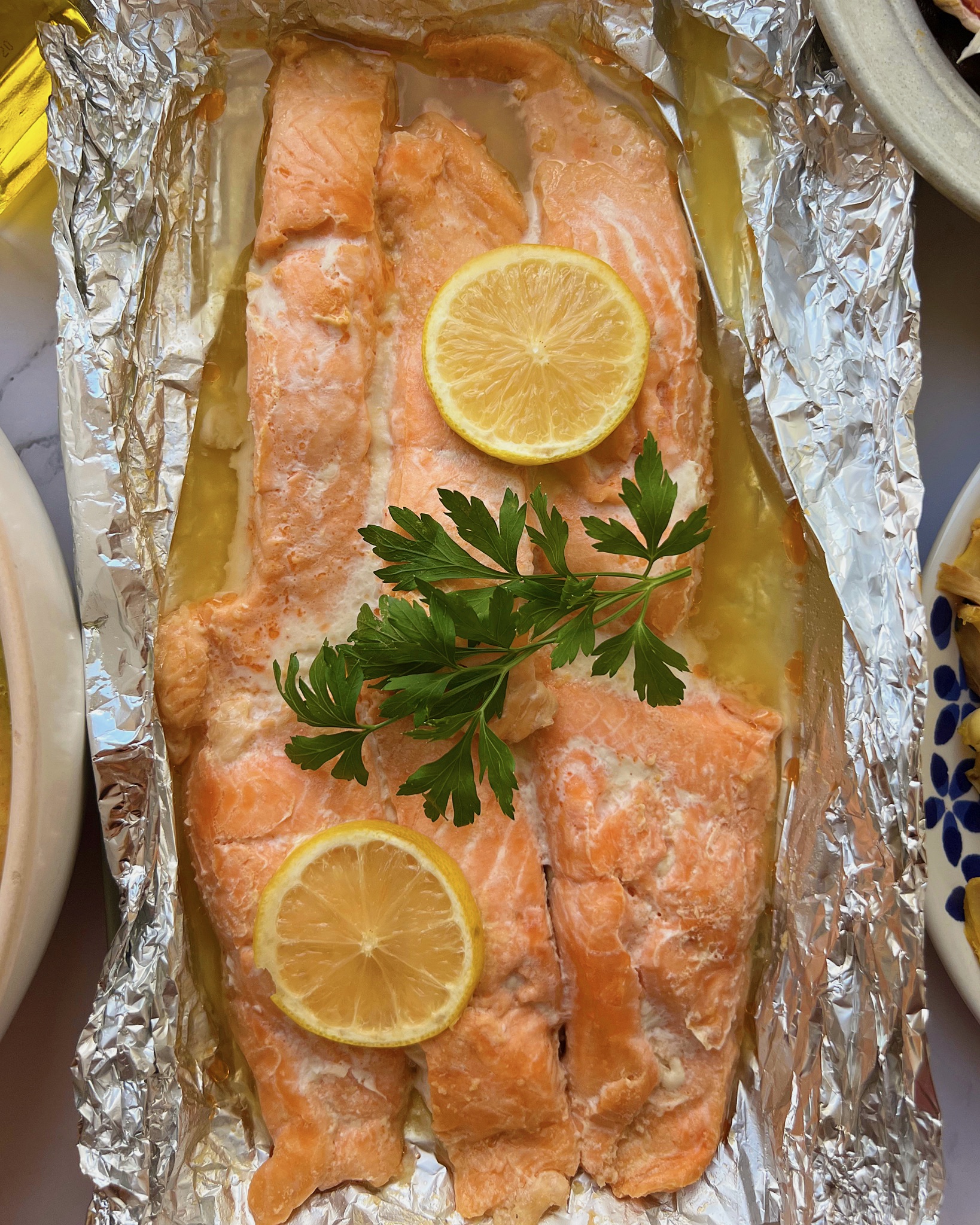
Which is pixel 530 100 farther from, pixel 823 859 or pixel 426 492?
pixel 823 859

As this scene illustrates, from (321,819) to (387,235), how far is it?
120 cm

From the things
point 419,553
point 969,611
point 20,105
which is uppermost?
point 20,105

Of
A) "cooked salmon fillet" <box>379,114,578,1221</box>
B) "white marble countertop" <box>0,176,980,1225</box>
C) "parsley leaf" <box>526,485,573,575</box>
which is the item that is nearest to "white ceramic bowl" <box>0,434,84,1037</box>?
"white marble countertop" <box>0,176,980,1225</box>

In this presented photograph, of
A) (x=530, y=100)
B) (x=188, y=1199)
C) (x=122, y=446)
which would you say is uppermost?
(x=530, y=100)

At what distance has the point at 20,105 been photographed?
2.24 meters

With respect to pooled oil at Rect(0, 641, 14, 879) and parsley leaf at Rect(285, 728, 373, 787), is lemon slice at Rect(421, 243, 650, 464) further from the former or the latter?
pooled oil at Rect(0, 641, 14, 879)

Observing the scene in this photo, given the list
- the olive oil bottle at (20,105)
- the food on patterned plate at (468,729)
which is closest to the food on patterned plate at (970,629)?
the food on patterned plate at (468,729)

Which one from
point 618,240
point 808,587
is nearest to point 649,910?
point 808,587

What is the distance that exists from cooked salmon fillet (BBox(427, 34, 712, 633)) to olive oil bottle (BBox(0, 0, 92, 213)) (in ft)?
2.88

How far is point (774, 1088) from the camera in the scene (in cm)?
204

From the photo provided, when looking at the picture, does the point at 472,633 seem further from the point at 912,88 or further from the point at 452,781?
the point at 912,88

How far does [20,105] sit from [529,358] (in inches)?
53.1

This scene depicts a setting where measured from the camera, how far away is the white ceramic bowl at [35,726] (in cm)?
177

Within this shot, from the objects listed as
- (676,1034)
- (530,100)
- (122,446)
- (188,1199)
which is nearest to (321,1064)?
(188,1199)
